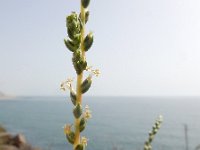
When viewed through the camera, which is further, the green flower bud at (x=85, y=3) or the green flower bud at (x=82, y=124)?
the green flower bud at (x=85, y=3)

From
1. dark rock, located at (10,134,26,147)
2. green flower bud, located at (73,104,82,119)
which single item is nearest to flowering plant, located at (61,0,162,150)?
green flower bud, located at (73,104,82,119)

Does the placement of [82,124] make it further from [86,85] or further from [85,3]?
[85,3]

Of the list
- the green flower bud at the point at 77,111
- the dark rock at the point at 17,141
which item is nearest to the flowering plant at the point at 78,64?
the green flower bud at the point at 77,111

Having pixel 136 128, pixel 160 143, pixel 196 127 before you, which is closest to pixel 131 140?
pixel 160 143

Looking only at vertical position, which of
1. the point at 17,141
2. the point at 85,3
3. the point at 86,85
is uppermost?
the point at 85,3

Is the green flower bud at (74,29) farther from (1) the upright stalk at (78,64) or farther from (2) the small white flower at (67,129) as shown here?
(2) the small white flower at (67,129)

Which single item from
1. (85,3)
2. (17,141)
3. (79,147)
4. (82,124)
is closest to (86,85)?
(82,124)

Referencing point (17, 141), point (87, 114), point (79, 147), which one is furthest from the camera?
point (17, 141)

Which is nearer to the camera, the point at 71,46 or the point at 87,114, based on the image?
the point at 71,46

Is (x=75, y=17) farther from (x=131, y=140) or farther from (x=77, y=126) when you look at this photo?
(x=131, y=140)

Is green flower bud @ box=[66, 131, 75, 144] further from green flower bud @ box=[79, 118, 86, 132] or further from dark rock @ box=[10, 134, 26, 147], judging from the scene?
dark rock @ box=[10, 134, 26, 147]

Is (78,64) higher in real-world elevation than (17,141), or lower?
higher
